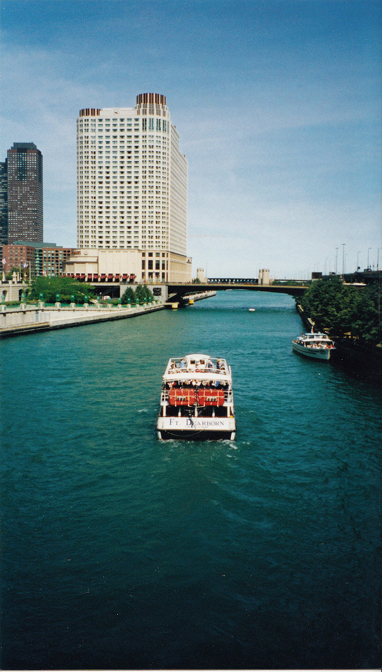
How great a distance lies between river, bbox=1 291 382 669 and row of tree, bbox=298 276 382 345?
1564 cm

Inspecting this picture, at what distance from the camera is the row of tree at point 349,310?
4838 cm

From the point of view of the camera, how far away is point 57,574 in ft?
50.9

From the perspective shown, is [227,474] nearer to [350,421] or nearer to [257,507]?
[257,507]

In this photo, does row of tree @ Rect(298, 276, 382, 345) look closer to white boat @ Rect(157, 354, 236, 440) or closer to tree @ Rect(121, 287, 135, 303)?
white boat @ Rect(157, 354, 236, 440)

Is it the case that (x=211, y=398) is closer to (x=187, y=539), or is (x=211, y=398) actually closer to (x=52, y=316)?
(x=187, y=539)

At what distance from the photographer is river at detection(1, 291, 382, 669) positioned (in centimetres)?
1304

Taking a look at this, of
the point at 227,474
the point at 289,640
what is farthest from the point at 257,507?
→ the point at 289,640

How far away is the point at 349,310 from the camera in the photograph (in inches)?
2475

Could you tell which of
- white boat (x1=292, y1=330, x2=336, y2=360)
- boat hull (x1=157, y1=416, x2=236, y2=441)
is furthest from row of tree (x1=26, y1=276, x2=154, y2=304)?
boat hull (x1=157, y1=416, x2=236, y2=441)

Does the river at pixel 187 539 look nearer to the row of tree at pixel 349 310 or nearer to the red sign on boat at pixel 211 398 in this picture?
the red sign on boat at pixel 211 398

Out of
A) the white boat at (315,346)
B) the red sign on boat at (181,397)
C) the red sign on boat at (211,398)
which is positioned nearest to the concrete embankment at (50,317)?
the white boat at (315,346)

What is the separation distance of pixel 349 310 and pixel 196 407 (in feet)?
135

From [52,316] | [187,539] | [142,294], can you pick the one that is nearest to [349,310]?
[187,539]

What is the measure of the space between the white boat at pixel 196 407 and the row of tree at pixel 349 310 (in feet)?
74.1
